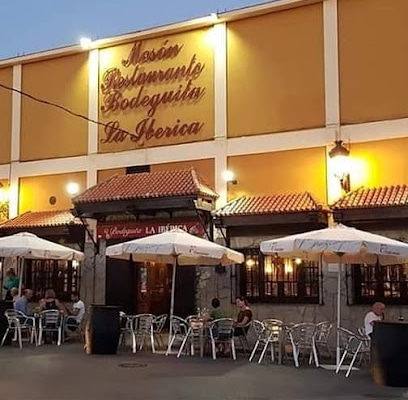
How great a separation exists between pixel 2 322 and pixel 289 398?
7.81 m

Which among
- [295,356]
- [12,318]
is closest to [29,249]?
[12,318]

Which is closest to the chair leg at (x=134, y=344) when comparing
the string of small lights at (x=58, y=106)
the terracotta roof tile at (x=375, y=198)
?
the terracotta roof tile at (x=375, y=198)

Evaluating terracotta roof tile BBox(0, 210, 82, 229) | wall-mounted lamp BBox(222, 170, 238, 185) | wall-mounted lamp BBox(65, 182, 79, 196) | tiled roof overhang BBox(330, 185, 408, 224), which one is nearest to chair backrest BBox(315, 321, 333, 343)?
tiled roof overhang BBox(330, 185, 408, 224)

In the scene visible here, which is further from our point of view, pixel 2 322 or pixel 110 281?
pixel 110 281

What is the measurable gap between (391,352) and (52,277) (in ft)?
36.8

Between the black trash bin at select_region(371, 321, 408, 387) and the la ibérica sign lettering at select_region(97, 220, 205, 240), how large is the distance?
→ 696 cm

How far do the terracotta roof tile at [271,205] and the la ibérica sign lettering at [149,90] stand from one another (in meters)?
2.46

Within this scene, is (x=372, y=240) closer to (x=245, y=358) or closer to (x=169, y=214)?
(x=245, y=358)

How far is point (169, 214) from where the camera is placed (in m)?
16.7

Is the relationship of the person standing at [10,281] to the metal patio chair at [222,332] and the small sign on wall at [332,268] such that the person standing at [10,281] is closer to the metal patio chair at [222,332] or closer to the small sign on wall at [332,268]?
the metal patio chair at [222,332]

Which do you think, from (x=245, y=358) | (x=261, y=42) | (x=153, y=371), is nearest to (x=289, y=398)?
(x=153, y=371)

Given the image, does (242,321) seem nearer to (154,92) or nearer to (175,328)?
(175,328)

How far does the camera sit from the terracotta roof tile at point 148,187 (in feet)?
51.5

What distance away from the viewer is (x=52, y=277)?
18.5 metres
